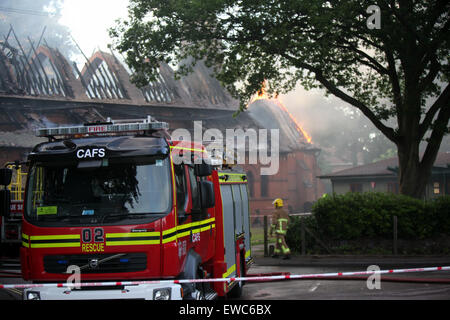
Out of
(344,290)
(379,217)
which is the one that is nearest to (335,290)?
(344,290)

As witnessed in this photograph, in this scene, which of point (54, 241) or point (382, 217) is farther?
point (382, 217)

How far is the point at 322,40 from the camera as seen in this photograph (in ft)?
59.9

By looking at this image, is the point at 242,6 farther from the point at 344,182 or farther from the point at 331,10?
the point at 344,182

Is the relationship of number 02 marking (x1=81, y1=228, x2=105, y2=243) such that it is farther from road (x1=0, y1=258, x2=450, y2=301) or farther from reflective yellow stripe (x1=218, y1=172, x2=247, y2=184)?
road (x1=0, y1=258, x2=450, y2=301)

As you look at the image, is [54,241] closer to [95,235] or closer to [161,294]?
[95,235]

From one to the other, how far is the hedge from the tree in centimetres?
171

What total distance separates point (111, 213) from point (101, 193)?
322 mm

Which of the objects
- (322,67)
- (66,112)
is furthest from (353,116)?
(322,67)

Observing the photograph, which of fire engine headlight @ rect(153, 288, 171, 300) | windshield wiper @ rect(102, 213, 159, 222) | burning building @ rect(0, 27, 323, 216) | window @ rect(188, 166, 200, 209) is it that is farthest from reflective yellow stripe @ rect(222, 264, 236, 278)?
burning building @ rect(0, 27, 323, 216)

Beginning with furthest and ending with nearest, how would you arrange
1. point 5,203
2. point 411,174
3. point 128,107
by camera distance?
point 128,107, point 411,174, point 5,203

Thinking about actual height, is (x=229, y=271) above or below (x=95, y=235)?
below

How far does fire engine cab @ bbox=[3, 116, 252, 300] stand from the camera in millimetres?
7230

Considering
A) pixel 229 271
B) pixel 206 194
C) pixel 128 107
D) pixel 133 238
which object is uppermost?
pixel 128 107

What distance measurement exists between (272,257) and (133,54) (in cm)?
870
